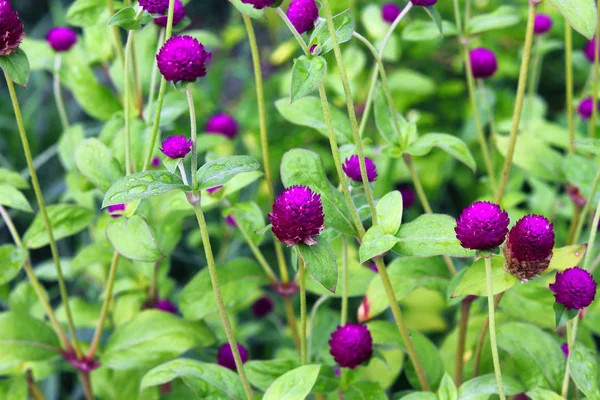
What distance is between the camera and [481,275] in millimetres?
860

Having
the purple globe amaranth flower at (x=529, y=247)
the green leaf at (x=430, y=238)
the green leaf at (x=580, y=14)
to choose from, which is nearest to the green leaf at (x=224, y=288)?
the green leaf at (x=430, y=238)

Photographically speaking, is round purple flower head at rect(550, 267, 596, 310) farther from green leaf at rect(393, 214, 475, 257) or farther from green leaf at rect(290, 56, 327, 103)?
green leaf at rect(290, 56, 327, 103)

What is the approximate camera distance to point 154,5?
2.94 feet

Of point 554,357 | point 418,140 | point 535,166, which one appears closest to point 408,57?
point 535,166

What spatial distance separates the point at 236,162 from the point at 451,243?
278mm

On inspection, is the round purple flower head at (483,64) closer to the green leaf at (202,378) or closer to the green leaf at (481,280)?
the green leaf at (481,280)

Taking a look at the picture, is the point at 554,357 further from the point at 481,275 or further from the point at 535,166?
the point at 535,166

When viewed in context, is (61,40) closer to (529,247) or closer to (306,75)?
(306,75)

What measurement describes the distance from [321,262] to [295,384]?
165 mm

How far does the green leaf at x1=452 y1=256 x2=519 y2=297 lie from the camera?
84cm

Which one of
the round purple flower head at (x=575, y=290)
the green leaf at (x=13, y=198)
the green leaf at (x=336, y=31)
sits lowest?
the round purple flower head at (x=575, y=290)

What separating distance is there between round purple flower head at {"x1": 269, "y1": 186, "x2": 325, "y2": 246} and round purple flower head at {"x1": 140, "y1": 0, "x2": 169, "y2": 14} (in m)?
0.32

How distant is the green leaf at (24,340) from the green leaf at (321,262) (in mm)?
556

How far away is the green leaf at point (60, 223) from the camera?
3.73 ft
